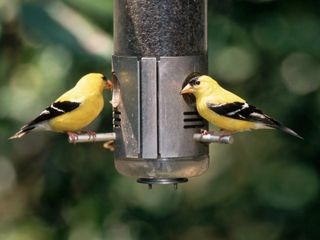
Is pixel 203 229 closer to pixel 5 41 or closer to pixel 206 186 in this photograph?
pixel 206 186

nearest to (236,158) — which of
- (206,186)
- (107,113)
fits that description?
(206,186)

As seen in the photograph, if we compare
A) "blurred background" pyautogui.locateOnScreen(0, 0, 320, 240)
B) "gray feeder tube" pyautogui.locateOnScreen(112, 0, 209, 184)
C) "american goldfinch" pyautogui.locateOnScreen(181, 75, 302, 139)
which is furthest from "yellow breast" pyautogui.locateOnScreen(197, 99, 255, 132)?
"blurred background" pyautogui.locateOnScreen(0, 0, 320, 240)

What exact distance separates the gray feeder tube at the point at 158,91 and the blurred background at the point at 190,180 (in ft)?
2.08

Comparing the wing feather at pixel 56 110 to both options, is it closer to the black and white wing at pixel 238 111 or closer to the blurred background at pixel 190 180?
the blurred background at pixel 190 180

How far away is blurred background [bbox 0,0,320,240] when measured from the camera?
931 cm

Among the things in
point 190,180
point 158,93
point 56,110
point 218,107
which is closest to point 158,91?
point 158,93

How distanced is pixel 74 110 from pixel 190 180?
181 centimetres

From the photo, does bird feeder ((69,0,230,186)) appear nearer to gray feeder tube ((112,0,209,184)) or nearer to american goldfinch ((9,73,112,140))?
gray feeder tube ((112,0,209,184))

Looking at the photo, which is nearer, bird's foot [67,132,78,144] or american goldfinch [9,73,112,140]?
bird's foot [67,132,78,144]

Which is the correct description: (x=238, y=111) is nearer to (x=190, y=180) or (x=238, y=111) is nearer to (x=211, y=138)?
(x=211, y=138)

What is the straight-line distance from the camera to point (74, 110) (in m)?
8.64

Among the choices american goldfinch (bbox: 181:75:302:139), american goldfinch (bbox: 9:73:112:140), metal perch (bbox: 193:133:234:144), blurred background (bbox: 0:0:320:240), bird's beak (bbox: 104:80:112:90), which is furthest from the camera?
blurred background (bbox: 0:0:320:240)

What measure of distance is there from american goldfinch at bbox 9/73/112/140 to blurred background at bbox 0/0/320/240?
48 centimetres

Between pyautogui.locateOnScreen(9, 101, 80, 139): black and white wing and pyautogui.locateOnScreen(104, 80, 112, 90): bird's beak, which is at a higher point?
pyautogui.locateOnScreen(104, 80, 112, 90): bird's beak
